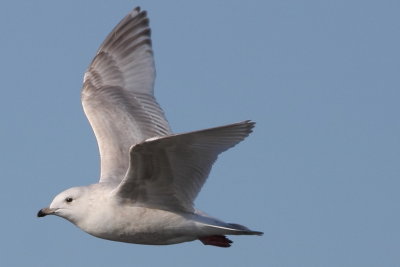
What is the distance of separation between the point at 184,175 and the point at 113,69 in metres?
4.43

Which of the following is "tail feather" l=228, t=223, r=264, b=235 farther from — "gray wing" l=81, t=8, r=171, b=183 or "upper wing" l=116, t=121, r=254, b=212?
"gray wing" l=81, t=8, r=171, b=183

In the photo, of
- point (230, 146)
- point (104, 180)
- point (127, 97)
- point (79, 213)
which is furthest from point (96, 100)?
point (230, 146)

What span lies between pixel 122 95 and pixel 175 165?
385 centimetres

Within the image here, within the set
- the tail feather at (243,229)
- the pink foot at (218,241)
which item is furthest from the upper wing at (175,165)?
the pink foot at (218,241)

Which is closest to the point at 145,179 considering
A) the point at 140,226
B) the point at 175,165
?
the point at 175,165

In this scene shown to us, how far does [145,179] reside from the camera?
12.3 meters

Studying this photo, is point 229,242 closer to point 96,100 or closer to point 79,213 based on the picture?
point 79,213

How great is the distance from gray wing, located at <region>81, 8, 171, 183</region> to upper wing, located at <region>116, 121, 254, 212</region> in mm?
1284

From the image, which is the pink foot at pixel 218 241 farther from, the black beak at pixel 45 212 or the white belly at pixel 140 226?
the black beak at pixel 45 212

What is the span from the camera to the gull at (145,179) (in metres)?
11.7

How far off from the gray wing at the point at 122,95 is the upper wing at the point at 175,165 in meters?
1.28

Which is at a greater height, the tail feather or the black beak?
the tail feather

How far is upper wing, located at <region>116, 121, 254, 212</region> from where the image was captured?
1145 centimetres

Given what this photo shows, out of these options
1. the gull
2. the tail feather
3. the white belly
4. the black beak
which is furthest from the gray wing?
the tail feather
